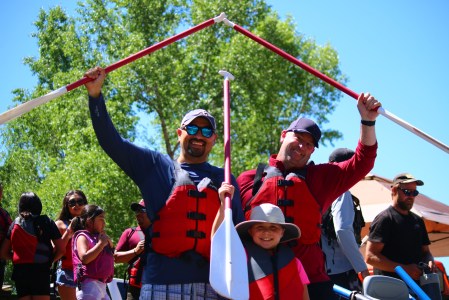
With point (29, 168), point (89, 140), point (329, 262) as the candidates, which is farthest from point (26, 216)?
point (29, 168)

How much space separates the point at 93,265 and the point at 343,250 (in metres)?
2.43

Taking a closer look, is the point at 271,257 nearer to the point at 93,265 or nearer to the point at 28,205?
the point at 93,265

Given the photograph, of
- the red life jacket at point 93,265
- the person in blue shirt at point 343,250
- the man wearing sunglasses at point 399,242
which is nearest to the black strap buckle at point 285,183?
the person in blue shirt at point 343,250

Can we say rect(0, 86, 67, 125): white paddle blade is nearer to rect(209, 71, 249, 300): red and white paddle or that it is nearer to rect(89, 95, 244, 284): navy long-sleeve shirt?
rect(89, 95, 244, 284): navy long-sleeve shirt

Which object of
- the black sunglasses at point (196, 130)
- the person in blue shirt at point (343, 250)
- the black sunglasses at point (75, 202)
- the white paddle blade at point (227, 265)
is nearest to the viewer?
the white paddle blade at point (227, 265)

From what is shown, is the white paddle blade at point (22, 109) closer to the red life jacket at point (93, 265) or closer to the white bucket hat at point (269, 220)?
the white bucket hat at point (269, 220)

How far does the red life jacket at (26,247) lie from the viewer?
7059 millimetres

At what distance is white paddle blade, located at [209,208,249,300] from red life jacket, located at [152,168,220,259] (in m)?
0.15

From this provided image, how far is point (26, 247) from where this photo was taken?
23.2 feet

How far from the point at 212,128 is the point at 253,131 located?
21455 millimetres

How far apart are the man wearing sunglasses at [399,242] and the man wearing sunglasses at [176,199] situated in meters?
2.75

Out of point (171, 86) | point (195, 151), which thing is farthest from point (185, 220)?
point (171, 86)

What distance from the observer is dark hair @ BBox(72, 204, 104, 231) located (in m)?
7.00

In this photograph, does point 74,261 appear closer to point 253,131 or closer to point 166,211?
point 166,211
